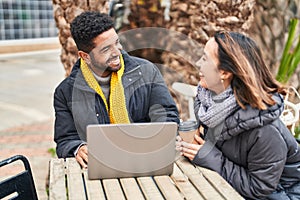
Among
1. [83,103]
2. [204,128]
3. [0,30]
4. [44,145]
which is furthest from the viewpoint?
[0,30]

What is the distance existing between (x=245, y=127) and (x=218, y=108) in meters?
0.14

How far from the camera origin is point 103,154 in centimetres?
161

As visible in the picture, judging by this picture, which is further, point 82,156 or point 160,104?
point 160,104

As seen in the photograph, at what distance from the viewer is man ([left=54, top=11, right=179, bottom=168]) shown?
6.82 feet

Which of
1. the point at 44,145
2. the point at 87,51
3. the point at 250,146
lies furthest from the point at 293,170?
the point at 44,145

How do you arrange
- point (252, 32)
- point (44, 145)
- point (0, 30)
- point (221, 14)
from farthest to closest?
point (0, 30) → point (44, 145) → point (252, 32) → point (221, 14)

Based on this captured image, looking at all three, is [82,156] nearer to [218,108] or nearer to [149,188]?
[149,188]

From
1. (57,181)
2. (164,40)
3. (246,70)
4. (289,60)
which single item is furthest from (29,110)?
(246,70)

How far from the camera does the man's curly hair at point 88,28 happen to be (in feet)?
6.81

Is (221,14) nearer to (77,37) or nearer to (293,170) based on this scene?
(77,37)

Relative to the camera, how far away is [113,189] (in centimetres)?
159

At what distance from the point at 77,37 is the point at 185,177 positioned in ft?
3.03

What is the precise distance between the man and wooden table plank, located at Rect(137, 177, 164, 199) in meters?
0.45

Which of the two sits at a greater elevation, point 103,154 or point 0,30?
point 103,154
